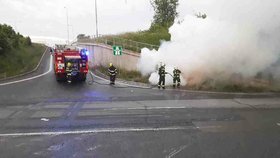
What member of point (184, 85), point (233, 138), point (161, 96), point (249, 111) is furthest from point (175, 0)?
point (233, 138)

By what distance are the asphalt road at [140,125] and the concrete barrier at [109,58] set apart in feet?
40.4

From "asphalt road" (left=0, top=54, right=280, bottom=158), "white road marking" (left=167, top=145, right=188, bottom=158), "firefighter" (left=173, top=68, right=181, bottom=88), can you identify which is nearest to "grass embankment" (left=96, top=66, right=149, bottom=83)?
"firefighter" (left=173, top=68, right=181, bottom=88)

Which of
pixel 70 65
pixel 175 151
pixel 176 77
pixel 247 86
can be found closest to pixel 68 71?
pixel 70 65

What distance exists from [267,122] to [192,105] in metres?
4.92

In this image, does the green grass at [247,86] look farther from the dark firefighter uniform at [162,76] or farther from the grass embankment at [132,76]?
the grass embankment at [132,76]

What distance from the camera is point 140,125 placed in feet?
49.1

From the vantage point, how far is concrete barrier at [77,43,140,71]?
36.8m

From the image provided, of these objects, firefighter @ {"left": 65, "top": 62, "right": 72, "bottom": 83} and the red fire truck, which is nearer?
firefighter @ {"left": 65, "top": 62, "right": 72, "bottom": 83}

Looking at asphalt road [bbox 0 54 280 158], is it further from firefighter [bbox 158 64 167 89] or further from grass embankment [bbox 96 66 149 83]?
grass embankment [bbox 96 66 149 83]

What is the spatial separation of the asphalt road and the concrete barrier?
1231cm

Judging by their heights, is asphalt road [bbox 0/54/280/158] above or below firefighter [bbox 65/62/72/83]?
below

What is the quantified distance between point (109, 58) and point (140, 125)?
2997cm

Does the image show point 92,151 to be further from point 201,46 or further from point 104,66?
point 104,66

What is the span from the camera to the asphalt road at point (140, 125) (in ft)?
38.0
